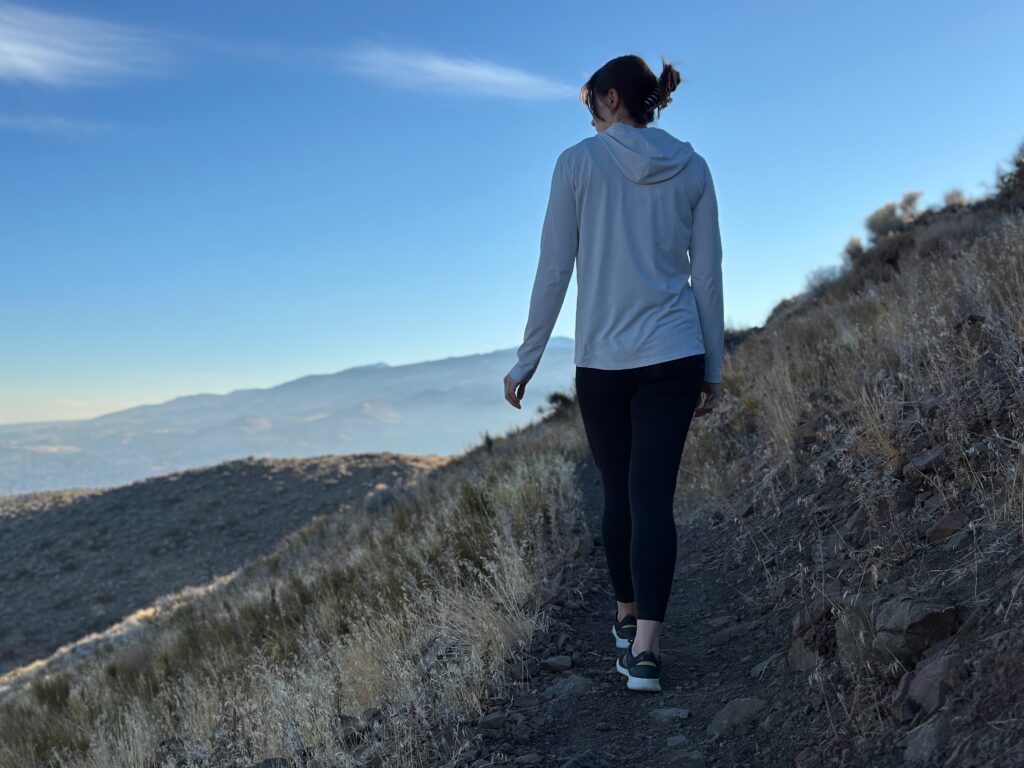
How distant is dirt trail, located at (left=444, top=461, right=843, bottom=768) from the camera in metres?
2.45

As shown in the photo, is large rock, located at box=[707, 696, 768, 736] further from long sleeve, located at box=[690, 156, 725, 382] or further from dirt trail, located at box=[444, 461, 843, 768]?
long sleeve, located at box=[690, 156, 725, 382]

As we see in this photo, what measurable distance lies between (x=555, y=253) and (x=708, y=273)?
0.55 meters

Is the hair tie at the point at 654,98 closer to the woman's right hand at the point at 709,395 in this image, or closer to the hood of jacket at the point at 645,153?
the hood of jacket at the point at 645,153

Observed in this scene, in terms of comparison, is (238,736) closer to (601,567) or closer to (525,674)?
(525,674)

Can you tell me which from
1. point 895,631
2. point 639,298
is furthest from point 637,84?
point 895,631

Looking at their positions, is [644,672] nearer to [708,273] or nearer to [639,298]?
[639,298]

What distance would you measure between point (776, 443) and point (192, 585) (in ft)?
59.6

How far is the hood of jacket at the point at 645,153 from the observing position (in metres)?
2.76

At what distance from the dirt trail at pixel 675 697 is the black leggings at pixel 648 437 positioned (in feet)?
1.18

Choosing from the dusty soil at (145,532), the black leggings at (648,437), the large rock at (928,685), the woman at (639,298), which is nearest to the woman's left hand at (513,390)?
the woman at (639,298)

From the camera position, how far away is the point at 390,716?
3156 millimetres

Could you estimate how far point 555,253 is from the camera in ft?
9.45

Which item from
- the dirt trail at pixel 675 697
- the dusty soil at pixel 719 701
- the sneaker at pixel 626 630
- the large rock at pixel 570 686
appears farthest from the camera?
the sneaker at pixel 626 630

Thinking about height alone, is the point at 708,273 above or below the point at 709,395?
above
